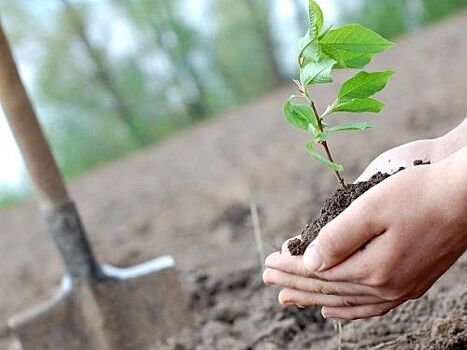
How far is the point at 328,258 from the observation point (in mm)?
836

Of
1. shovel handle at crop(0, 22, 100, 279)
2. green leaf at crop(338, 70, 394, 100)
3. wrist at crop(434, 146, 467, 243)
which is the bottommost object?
shovel handle at crop(0, 22, 100, 279)

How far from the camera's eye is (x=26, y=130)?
→ 1780 mm

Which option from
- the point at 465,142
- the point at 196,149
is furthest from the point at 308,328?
the point at 196,149

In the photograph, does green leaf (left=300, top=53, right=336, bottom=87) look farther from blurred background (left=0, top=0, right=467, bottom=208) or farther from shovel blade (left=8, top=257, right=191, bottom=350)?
blurred background (left=0, top=0, right=467, bottom=208)

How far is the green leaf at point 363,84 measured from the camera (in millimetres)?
958

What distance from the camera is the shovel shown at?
178 cm

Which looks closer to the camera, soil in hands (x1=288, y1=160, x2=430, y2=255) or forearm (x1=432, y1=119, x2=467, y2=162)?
soil in hands (x1=288, y1=160, x2=430, y2=255)

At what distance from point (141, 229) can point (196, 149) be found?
1582mm

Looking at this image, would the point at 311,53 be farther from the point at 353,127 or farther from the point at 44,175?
the point at 44,175

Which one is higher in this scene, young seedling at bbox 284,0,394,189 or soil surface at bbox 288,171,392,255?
young seedling at bbox 284,0,394,189

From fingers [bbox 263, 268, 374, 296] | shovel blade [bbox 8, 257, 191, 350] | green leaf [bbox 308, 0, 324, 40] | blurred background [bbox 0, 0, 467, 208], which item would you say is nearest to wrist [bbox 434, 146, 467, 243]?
fingers [bbox 263, 268, 374, 296]

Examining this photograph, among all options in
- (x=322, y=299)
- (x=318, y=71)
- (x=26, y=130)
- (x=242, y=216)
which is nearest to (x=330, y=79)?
(x=318, y=71)

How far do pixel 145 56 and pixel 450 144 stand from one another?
20.4 feet

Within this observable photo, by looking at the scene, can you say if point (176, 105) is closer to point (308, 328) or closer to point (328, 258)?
point (308, 328)
